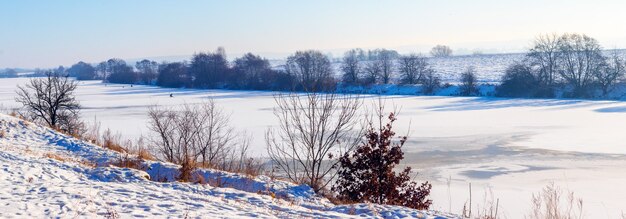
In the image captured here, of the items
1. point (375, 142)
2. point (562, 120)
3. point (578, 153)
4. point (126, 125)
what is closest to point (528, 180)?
point (578, 153)

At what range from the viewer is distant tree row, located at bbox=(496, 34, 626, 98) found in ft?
167

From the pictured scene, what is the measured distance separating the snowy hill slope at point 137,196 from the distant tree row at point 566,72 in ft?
150

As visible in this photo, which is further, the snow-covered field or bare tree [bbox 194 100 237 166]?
bare tree [bbox 194 100 237 166]

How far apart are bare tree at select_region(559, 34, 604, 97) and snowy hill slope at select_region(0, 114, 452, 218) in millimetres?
47125

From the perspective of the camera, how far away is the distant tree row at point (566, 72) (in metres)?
50.9

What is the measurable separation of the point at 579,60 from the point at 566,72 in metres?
1.89

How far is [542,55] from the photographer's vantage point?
58.0 meters

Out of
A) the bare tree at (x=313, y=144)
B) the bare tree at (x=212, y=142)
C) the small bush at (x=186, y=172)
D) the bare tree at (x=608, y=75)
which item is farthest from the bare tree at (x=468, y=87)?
the small bush at (x=186, y=172)

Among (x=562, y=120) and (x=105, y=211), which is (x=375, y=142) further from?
(x=562, y=120)

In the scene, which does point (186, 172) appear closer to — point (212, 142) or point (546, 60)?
point (212, 142)

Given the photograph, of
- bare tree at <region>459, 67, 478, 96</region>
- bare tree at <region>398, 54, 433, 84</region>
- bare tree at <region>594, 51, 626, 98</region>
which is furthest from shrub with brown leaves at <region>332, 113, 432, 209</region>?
bare tree at <region>398, 54, 433, 84</region>

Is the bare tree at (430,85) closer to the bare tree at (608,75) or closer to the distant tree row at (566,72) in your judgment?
the distant tree row at (566,72)

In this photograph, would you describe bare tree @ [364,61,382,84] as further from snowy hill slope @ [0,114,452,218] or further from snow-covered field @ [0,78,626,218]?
snowy hill slope @ [0,114,452,218]

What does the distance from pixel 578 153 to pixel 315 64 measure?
196 feet
